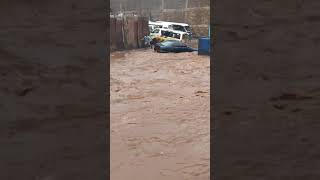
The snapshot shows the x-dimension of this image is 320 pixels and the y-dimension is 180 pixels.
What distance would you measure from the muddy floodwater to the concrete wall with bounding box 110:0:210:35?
45.3 feet

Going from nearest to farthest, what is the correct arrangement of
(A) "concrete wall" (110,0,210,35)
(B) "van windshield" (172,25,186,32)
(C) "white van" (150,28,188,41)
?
1. (C) "white van" (150,28,188,41)
2. (B) "van windshield" (172,25,186,32)
3. (A) "concrete wall" (110,0,210,35)

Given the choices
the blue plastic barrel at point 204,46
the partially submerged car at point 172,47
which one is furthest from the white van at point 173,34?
the blue plastic barrel at point 204,46

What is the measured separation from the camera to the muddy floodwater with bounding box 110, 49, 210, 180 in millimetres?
7707

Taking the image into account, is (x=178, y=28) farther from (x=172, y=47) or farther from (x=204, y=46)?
(x=204, y=46)

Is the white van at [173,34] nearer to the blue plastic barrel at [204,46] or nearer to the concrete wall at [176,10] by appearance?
the concrete wall at [176,10]

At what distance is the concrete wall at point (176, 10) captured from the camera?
37.9 meters

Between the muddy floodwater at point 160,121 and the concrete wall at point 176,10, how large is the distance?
13.8 m

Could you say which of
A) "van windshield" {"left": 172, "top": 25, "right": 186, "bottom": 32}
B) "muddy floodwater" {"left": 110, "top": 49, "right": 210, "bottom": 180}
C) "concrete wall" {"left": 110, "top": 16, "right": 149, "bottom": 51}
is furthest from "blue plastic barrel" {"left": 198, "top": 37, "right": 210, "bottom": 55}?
"concrete wall" {"left": 110, "top": 16, "right": 149, "bottom": 51}
